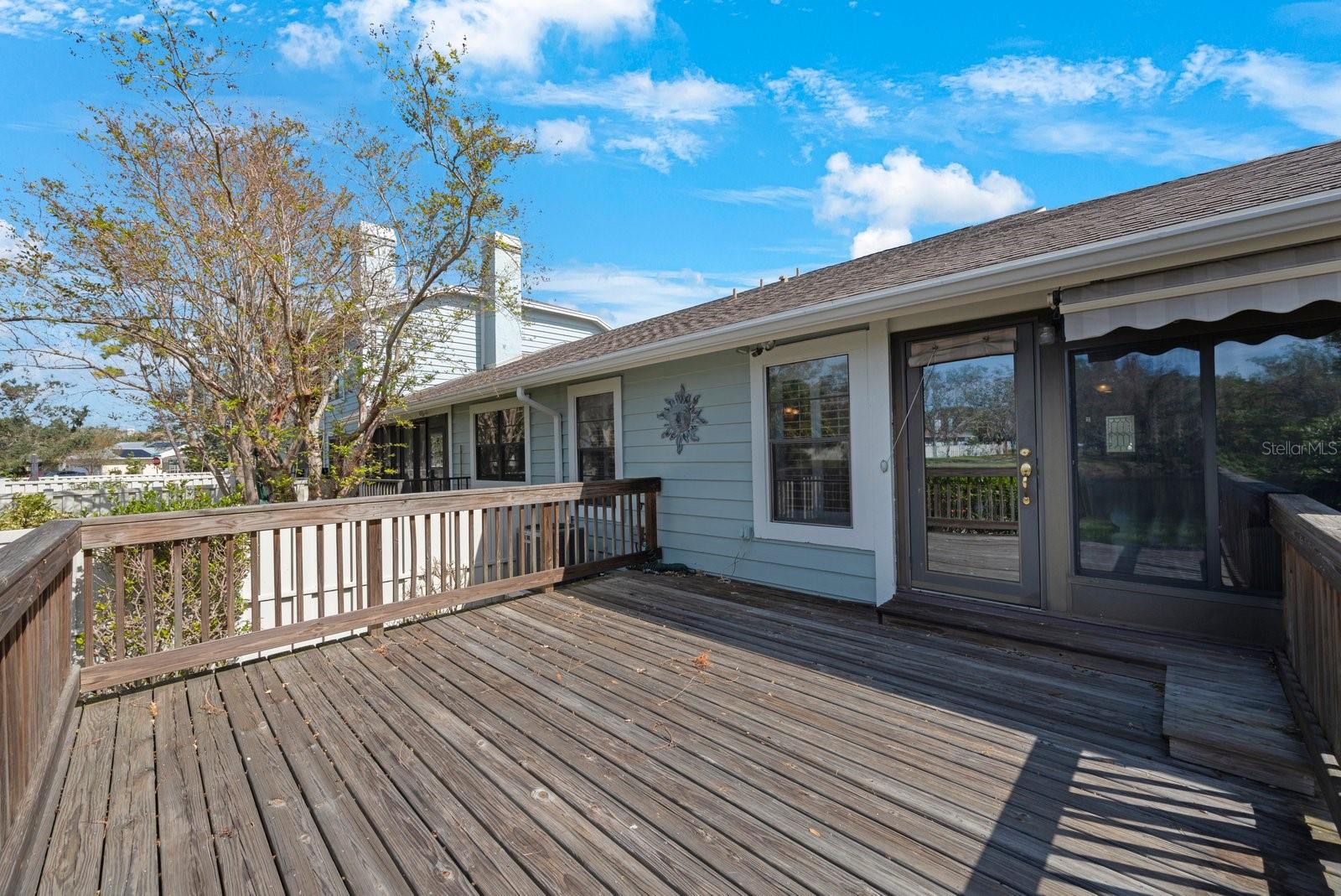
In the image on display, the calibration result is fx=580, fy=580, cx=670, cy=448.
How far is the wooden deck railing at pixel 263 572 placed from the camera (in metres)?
2.89

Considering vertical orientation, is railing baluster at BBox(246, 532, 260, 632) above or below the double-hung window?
below

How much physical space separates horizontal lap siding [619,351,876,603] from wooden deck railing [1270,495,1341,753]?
206 cm

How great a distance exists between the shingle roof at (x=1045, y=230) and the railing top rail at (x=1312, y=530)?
4.15ft

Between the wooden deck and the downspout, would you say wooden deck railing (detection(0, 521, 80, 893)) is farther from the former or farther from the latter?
the downspout

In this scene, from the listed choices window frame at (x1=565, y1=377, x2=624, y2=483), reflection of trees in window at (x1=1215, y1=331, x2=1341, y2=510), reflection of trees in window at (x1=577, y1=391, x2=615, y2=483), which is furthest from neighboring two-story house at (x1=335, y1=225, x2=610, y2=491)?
reflection of trees in window at (x1=1215, y1=331, x2=1341, y2=510)

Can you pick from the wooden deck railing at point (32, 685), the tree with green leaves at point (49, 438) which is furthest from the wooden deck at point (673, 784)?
the tree with green leaves at point (49, 438)

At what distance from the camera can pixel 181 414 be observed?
5363 mm

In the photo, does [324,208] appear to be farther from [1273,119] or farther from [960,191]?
[960,191]

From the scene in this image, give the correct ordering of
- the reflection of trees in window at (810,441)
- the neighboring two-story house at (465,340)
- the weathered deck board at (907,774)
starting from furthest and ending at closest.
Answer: the neighboring two-story house at (465,340) < the reflection of trees in window at (810,441) < the weathered deck board at (907,774)

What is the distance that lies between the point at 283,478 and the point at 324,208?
285 cm

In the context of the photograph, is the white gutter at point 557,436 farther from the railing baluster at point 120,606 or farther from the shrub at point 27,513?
the shrub at point 27,513

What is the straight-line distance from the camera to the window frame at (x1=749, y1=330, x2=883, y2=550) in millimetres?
4105

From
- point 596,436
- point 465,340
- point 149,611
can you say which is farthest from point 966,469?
point 465,340

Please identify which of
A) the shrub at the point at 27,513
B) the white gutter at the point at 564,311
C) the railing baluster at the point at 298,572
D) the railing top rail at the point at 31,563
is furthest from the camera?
the white gutter at the point at 564,311
